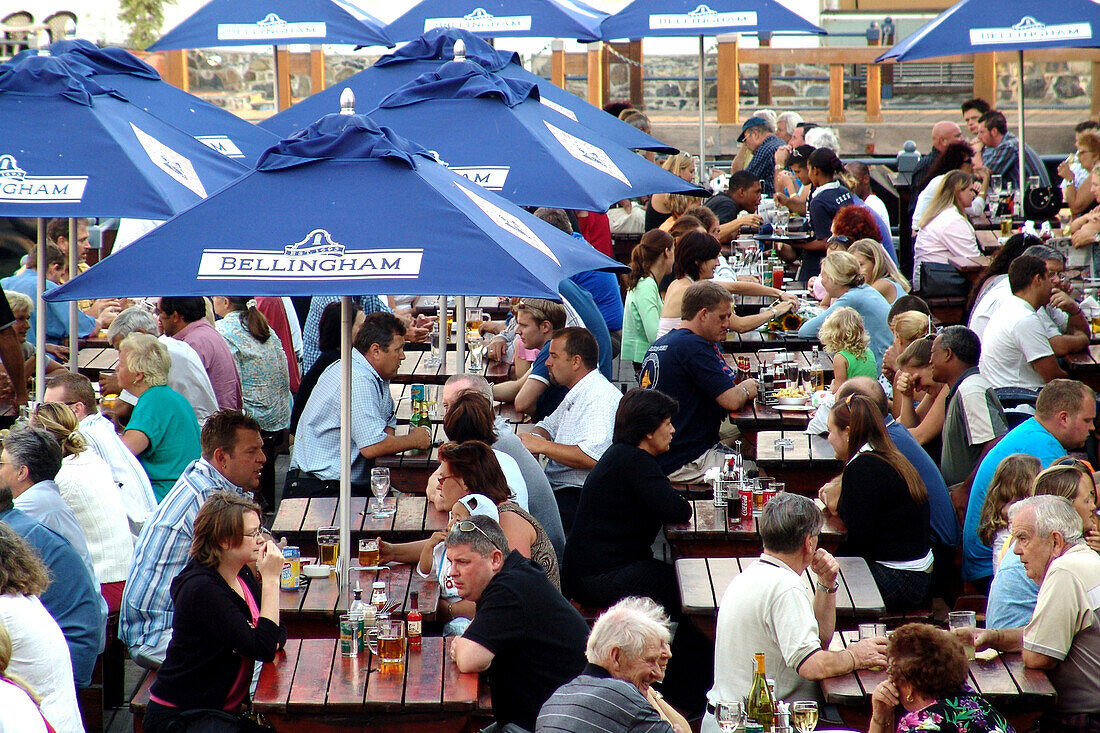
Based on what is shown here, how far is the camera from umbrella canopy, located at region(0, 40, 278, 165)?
25.6 feet

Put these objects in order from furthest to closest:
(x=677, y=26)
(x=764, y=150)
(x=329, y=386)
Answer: (x=764, y=150) < (x=677, y=26) < (x=329, y=386)

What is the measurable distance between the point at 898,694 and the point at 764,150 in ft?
32.9

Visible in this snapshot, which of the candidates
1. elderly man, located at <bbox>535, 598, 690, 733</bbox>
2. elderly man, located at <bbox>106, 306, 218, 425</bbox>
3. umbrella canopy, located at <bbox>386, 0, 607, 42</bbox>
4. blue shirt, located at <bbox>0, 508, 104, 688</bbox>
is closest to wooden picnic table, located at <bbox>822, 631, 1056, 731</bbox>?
elderly man, located at <bbox>535, 598, 690, 733</bbox>

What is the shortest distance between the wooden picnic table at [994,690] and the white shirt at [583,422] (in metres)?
2.29

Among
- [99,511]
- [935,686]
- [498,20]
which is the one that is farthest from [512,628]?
[498,20]

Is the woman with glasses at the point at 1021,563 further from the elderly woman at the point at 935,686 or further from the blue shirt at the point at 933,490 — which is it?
the elderly woman at the point at 935,686

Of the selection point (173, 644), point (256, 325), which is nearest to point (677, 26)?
point (256, 325)

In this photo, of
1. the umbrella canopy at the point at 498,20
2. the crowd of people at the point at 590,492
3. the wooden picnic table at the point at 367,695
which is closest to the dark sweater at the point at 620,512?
the crowd of people at the point at 590,492

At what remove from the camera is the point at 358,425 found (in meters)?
6.59

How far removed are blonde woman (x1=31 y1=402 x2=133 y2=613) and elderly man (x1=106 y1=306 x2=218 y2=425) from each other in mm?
1475

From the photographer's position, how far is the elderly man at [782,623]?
4477 millimetres

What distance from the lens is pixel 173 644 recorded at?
448 cm

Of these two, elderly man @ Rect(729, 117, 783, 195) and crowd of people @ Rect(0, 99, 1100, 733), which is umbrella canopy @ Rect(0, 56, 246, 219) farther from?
elderly man @ Rect(729, 117, 783, 195)

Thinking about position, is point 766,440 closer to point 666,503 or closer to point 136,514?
point 666,503
